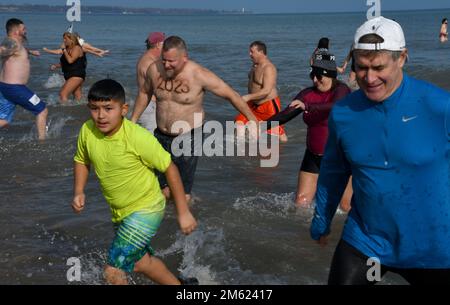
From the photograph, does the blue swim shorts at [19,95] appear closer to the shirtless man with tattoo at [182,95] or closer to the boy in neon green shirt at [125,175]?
the shirtless man with tattoo at [182,95]

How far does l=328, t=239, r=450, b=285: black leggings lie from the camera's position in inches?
120

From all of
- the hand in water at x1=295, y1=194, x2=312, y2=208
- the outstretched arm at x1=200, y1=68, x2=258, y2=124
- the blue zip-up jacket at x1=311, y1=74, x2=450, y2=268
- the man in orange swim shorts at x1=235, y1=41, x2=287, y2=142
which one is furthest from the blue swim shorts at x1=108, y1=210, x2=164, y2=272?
the man in orange swim shorts at x1=235, y1=41, x2=287, y2=142

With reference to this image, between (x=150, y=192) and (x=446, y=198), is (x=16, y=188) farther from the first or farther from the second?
(x=446, y=198)

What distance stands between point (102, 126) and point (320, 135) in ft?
8.50

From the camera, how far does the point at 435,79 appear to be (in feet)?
61.2

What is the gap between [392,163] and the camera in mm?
2961

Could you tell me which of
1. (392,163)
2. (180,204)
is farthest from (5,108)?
(392,163)

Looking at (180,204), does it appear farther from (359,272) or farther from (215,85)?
(215,85)

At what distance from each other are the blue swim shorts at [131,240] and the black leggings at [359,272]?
1.36 m

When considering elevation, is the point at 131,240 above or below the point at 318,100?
below

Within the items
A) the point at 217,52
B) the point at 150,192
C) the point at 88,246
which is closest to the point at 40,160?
the point at 88,246

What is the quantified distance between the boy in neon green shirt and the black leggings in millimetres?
1117

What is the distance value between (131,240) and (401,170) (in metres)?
1.85

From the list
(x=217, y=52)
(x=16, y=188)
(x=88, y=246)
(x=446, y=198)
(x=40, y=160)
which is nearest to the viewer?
(x=446, y=198)
